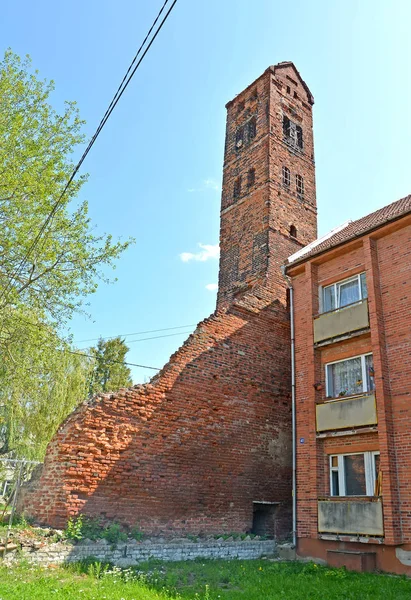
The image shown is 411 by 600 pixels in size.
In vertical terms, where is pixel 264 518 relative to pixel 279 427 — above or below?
below

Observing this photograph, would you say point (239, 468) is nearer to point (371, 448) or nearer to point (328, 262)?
point (371, 448)

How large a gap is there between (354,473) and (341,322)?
13.6 feet

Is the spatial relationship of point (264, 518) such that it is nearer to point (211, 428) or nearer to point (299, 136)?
point (211, 428)

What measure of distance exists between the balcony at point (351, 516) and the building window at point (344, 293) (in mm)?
5364

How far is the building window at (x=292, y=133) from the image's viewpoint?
23.2m

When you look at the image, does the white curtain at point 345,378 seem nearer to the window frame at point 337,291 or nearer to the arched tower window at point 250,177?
the window frame at point 337,291

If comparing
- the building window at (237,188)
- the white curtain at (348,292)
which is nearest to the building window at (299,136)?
the building window at (237,188)

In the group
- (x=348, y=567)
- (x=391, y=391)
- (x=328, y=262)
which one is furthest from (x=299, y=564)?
(x=328, y=262)

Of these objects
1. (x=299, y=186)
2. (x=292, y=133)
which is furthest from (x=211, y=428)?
(x=292, y=133)

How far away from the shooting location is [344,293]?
14.2m

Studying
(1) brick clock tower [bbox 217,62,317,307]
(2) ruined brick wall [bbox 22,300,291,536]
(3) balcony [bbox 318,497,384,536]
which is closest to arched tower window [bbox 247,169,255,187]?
(1) brick clock tower [bbox 217,62,317,307]

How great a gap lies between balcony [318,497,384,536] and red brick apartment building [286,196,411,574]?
23mm

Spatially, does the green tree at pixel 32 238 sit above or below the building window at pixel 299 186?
below

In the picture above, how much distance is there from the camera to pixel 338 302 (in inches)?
561
